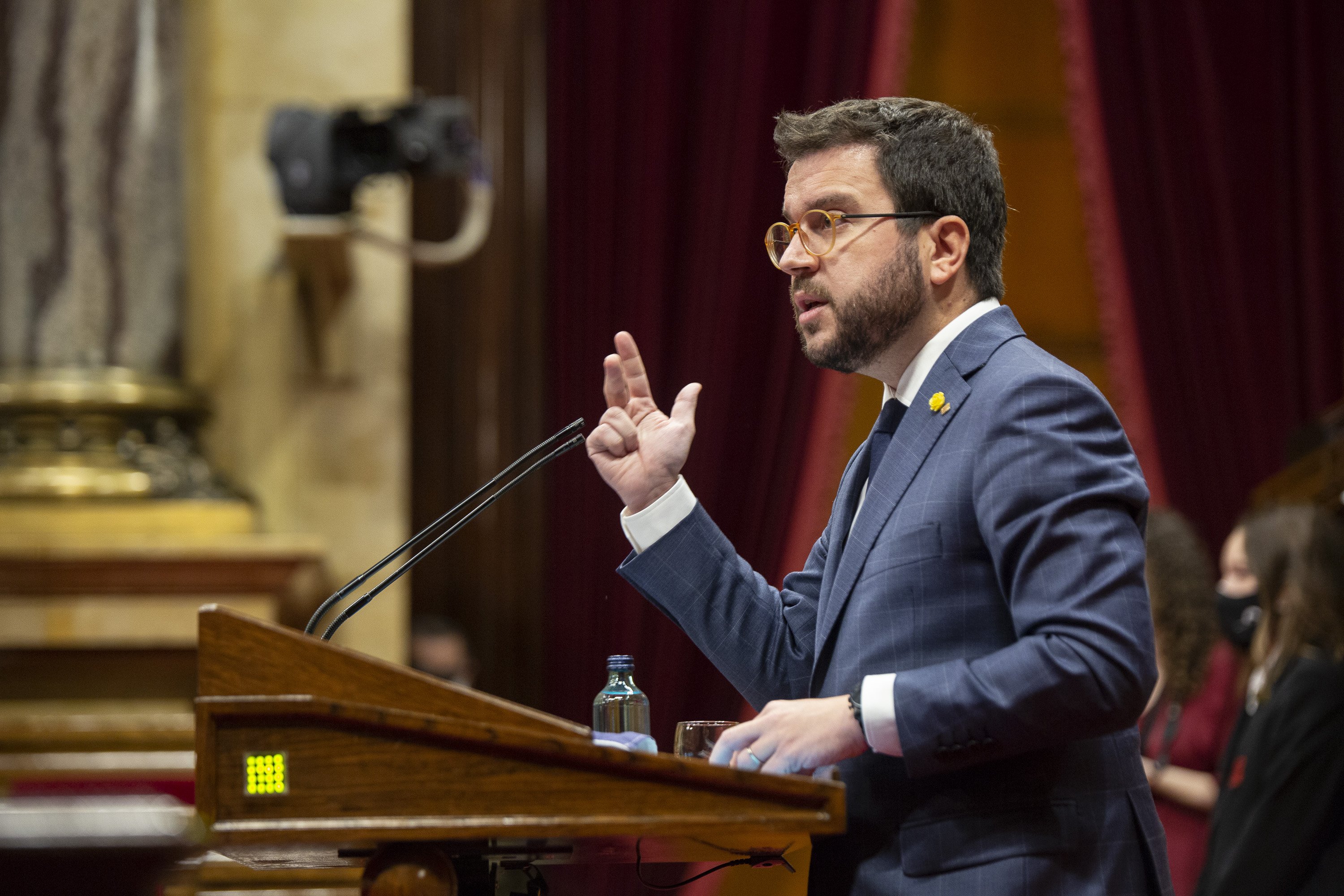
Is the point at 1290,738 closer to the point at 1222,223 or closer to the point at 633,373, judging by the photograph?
the point at 633,373

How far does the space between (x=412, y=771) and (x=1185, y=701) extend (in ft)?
9.81

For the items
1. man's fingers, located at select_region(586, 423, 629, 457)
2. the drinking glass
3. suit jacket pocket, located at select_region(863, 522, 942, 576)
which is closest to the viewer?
suit jacket pocket, located at select_region(863, 522, 942, 576)

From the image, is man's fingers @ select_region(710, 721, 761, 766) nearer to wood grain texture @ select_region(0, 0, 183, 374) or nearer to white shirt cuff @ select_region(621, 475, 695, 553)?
white shirt cuff @ select_region(621, 475, 695, 553)

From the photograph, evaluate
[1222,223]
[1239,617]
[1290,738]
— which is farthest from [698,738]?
[1222,223]

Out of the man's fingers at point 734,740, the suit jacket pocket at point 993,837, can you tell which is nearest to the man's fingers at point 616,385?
the man's fingers at point 734,740

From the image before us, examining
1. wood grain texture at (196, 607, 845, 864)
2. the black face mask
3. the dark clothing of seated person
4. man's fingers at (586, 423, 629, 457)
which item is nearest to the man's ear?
man's fingers at (586, 423, 629, 457)

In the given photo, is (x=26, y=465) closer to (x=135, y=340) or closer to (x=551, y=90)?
(x=135, y=340)

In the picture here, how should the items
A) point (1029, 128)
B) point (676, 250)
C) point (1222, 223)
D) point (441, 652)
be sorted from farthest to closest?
1. point (1029, 128)
2. point (1222, 223)
3. point (676, 250)
4. point (441, 652)

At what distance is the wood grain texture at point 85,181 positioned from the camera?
13.3ft

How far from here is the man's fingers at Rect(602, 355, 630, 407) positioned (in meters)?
1.84

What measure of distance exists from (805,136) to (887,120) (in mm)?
101

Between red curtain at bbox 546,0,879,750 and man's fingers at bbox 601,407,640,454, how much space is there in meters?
2.32

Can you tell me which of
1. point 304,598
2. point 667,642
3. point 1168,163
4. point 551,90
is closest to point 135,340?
point 304,598

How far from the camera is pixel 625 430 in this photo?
1812mm
